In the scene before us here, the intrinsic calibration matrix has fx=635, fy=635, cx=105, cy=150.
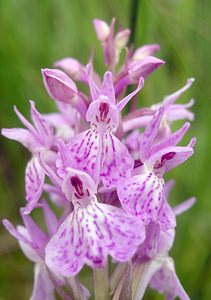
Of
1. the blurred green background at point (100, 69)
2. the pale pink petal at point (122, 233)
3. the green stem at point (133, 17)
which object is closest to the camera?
the pale pink petal at point (122, 233)

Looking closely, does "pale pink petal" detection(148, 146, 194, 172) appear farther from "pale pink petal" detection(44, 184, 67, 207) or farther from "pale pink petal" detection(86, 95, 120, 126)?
"pale pink petal" detection(44, 184, 67, 207)

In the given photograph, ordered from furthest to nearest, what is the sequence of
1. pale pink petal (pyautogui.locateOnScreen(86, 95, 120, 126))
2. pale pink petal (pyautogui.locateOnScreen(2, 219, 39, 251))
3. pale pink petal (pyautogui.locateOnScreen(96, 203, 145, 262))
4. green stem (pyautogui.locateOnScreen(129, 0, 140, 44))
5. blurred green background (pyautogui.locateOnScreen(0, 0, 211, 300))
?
blurred green background (pyautogui.locateOnScreen(0, 0, 211, 300))
green stem (pyautogui.locateOnScreen(129, 0, 140, 44))
pale pink petal (pyautogui.locateOnScreen(2, 219, 39, 251))
pale pink petal (pyautogui.locateOnScreen(86, 95, 120, 126))
pale pink petal (pyautogui.locateOnScreen(96, 203, 145, 262))

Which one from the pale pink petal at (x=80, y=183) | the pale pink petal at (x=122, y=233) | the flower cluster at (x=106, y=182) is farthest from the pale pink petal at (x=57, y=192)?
the pale pink petal at (x=122, y=233)

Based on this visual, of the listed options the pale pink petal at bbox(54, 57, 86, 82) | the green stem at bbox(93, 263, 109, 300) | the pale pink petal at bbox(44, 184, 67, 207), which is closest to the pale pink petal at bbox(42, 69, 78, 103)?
the pale pink petal at bbox(54, 57, 86, 82)

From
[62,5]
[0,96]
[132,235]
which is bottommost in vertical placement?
[132,235]

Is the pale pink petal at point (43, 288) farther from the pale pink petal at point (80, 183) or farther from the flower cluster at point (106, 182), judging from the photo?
the pale pink petal at point (80, 183)

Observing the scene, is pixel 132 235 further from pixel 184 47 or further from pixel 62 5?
pixel 62 5

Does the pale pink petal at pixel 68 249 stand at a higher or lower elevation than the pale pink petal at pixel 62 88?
lower

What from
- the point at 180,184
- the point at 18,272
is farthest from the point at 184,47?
the point at 18,272
